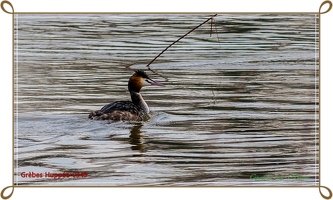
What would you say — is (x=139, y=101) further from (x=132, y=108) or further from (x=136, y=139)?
(x=136, y=139)

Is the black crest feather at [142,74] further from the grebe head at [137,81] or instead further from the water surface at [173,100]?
the water surface at [173,100]

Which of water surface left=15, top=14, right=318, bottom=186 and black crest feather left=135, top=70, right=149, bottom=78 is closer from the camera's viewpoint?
water surface left=15, top=14, right=318, bottom=186

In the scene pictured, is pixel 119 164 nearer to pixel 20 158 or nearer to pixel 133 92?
pixel 20 158

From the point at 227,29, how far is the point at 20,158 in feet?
25.3

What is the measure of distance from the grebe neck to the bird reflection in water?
0.80 m

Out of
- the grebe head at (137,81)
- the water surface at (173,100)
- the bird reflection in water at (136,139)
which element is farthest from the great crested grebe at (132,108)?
the bird reflection in water at (136,139)

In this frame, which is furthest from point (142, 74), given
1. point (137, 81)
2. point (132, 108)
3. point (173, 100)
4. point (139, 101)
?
point (132, 108)

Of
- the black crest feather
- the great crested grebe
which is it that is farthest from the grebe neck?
the black crest feather

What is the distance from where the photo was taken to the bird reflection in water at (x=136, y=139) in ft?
41.9

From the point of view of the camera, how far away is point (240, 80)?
55.0ft

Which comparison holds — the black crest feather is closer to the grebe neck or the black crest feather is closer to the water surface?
the grebe neck

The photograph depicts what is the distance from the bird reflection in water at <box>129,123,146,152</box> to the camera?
41.9ft

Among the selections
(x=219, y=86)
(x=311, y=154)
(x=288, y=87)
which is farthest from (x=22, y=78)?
(x=311, y=154)

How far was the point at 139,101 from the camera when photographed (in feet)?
49.8
